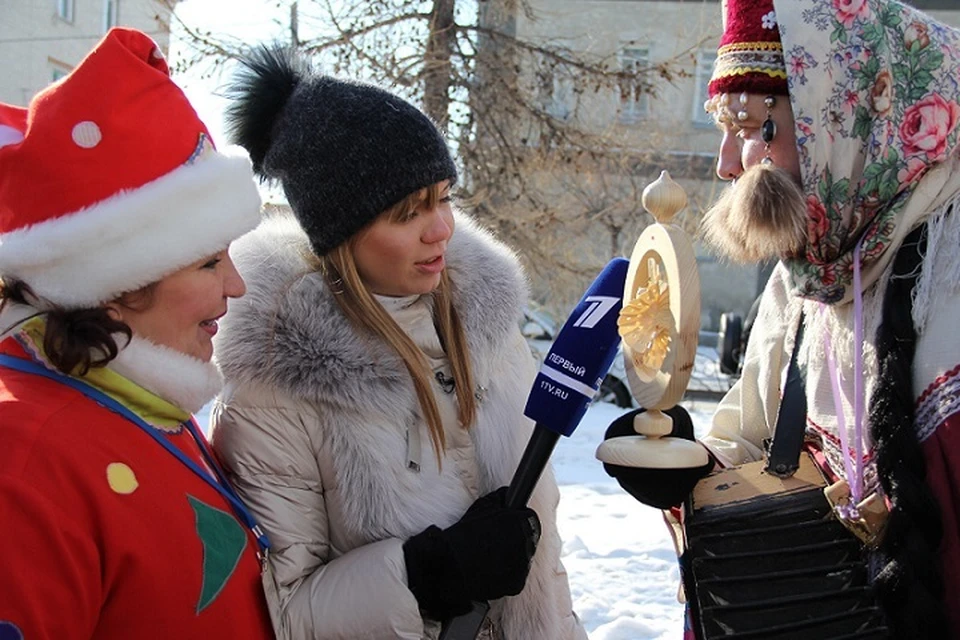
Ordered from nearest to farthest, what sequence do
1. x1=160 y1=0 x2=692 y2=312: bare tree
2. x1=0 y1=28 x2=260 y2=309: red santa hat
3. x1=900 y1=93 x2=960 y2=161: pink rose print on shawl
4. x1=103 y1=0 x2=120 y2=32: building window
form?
1. x1=0 y1=28 x2=260 y2=309: red santa hat
2. x1=900 y1=93 x2=960 y2=161: pink rose print on shawl
3. x1=160 y1=0 x2=692 y2=312: bare tree
4. x1=103 y1=0 x2=120 y2=32: building window

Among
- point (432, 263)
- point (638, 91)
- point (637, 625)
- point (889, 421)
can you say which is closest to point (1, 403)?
point (432, 263)

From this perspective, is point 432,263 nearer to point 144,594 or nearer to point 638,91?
point 144,594

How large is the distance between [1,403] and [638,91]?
6711 millimetres

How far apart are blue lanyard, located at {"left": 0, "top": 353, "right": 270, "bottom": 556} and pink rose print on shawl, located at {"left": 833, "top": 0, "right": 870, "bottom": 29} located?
4.73ft

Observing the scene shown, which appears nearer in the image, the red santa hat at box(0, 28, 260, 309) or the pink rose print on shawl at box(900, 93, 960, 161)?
the red santa hat at box(0, 28, 260, 309)

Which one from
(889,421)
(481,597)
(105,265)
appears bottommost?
(481,597)

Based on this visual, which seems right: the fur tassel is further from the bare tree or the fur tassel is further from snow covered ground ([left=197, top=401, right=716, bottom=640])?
the bare tree

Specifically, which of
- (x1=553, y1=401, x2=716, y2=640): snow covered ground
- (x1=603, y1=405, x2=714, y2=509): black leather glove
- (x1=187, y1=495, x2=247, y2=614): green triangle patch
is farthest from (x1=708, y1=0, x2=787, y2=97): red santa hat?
(x1=553, y1=401, x2=716, y2=640): snow covered ground

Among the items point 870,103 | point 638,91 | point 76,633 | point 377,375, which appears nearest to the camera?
point 76,633

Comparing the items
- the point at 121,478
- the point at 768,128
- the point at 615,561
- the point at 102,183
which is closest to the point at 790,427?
the point at 768,128

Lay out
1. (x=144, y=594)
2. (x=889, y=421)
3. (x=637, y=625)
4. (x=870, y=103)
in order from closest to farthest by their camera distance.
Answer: (x=144, y=594), (x=889, y=421), (x=870, y=103), (x=637, y=625)

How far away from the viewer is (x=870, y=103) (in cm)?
171

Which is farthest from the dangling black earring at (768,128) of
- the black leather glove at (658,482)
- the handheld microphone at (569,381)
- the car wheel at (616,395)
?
the car wheel at (616,395)

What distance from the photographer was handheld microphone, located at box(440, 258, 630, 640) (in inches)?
70.1
